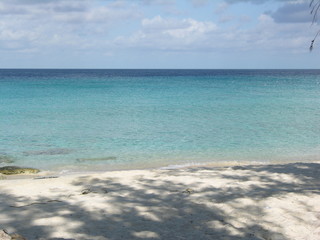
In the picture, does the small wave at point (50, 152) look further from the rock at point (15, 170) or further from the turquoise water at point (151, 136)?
the rock at point (15, 170)

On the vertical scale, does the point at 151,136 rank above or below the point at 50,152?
above

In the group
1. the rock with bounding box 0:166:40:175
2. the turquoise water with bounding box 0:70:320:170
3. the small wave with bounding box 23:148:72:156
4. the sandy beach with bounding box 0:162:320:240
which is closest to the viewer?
the sandy beach with bounding box 0:162:320:240

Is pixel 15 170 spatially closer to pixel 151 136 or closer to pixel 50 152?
pixel 50 152

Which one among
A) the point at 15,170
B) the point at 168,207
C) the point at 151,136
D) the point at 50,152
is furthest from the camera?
the point at 151,136

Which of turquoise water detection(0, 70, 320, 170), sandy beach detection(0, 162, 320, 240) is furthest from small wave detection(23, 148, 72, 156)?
sandy beach detection(0, 162, 320, 240)

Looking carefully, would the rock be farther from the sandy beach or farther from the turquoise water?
the sandy beach

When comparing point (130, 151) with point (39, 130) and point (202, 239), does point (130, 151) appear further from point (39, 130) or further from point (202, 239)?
point (202, 239)

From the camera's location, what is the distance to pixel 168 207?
6539 mm

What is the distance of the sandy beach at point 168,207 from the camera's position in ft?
17.8

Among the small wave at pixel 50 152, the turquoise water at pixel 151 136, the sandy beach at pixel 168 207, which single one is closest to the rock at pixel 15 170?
the turquoise water at pixel 151 136

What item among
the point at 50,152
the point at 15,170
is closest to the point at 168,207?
the point at 15,170

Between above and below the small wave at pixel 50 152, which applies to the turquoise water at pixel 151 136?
above

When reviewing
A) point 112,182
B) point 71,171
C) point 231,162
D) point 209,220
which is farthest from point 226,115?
point 209,220

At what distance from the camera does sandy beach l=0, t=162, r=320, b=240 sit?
542cm
